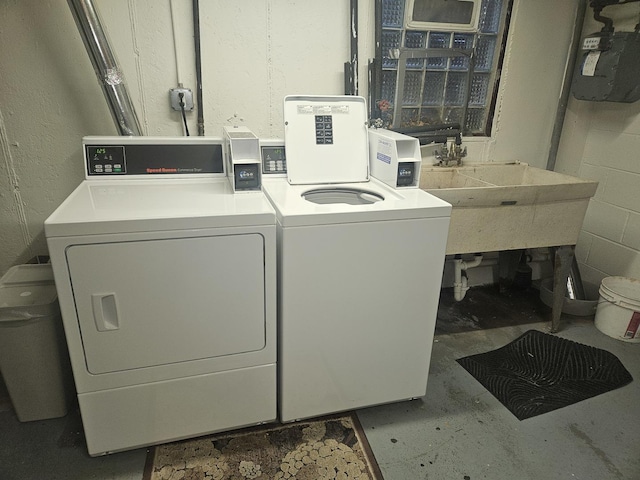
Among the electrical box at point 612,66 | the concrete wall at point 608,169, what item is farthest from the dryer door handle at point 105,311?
the concrete wall at point 608,169

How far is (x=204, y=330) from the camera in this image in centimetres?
152

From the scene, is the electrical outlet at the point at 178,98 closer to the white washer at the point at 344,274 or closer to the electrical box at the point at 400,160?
the white washer at the point at 344,274

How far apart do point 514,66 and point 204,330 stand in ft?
8.15

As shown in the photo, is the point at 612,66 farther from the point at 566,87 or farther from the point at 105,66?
the point at 105,66

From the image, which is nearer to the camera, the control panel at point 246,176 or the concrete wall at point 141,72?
the control panel at point 246,176

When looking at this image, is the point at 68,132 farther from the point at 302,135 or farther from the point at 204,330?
the point at 204,330

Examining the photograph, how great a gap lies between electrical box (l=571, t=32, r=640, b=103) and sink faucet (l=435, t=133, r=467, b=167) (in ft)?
2.67

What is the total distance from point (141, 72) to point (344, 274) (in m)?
1.44

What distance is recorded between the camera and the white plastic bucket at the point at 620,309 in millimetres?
2418

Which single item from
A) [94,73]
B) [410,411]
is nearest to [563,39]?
[410,411]

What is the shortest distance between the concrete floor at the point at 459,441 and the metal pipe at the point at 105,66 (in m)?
1.35

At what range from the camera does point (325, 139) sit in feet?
6.56

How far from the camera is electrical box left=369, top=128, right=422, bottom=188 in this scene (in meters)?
Result: 1.85

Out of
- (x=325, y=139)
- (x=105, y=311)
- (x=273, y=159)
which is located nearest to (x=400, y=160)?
(x=325, y=139)
